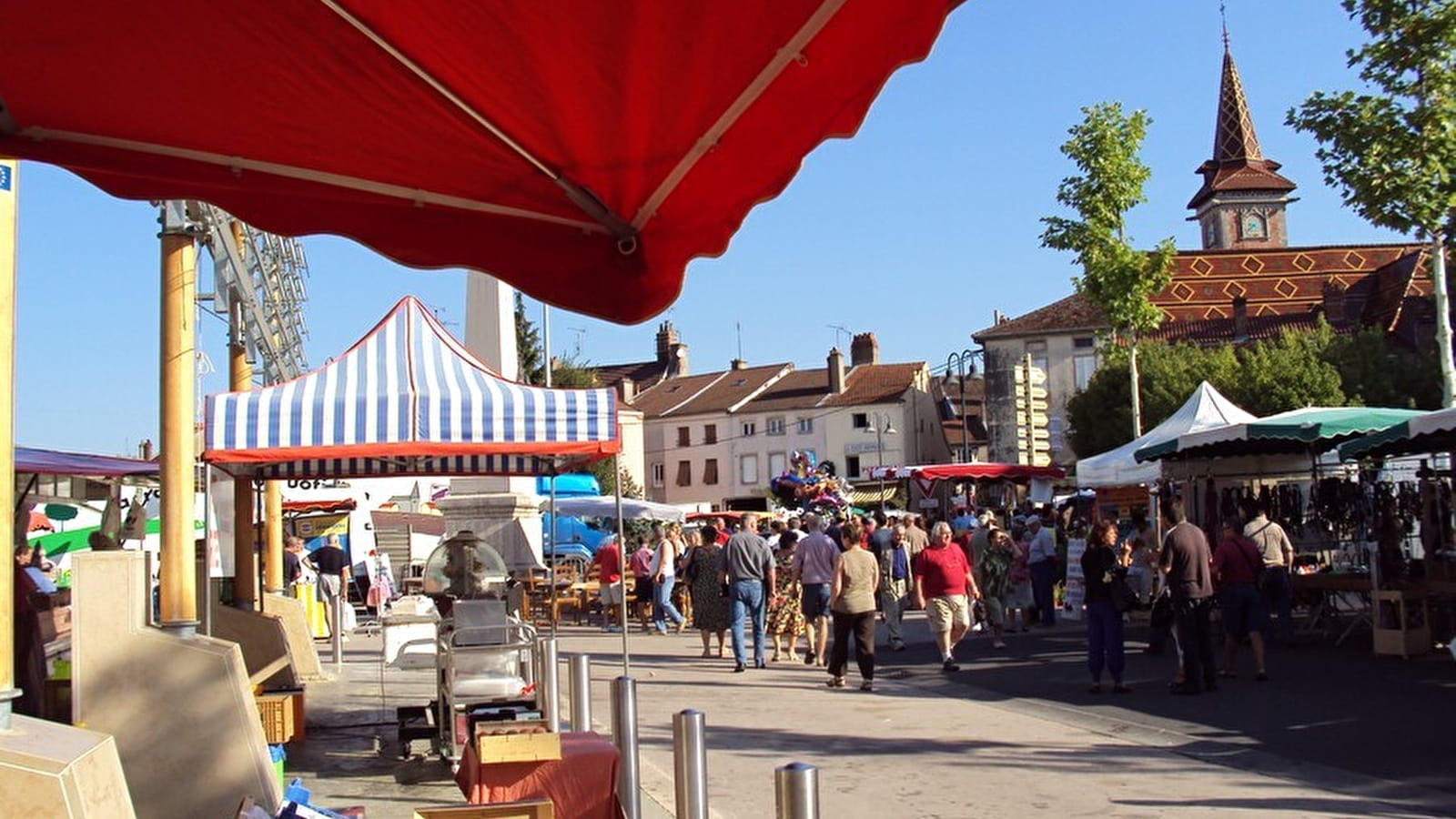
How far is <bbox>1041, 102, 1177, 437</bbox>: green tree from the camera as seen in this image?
84.7ft

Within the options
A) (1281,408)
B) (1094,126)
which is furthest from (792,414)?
(1094,126)

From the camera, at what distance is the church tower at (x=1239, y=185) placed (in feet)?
364

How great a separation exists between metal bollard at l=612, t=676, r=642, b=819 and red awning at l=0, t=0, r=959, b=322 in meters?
2.86

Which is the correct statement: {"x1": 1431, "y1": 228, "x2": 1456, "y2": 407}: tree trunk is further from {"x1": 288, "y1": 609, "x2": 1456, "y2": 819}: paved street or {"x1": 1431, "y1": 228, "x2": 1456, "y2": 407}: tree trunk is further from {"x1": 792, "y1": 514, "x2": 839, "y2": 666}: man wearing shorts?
{"x1": 792, "y1": 514, "x2": 839, "y2": 666}: man wearing shorts

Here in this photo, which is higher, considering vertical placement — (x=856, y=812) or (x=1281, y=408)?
(x=1281, y=408)

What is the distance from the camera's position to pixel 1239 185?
111 metres

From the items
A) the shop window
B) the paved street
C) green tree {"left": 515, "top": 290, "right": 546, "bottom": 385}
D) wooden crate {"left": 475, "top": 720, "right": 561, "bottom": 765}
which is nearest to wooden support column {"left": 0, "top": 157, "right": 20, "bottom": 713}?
wooden crate {"left": 475, "top": 720, "right": 561, "bottom": 765}

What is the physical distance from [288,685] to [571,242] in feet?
24.7

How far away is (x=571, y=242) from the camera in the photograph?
4699 millimetres

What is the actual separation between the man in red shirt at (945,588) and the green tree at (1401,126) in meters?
7.50

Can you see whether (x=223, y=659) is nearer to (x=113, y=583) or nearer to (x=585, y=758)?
(x=113, y=583)

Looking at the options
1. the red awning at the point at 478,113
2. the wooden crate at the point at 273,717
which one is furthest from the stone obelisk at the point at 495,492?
the red awning at the point at 478,113

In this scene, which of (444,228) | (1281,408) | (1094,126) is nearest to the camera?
(444,228)

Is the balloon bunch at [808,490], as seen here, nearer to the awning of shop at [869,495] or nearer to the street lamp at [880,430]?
the awning of shop at [869,495]
